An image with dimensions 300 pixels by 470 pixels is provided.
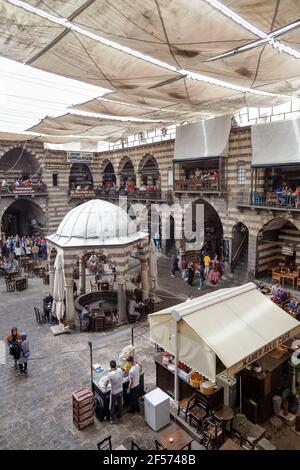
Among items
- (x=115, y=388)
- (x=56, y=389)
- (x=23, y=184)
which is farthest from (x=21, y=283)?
(x=115, y=388)

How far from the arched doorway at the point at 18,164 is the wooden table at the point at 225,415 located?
23999mm

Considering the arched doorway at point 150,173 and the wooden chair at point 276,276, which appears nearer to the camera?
the wooden chair at point 276,276

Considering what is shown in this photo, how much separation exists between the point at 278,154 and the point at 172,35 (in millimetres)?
10546

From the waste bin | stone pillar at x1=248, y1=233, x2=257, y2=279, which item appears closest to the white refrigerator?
the waste bin

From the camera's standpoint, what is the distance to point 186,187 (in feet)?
67.3

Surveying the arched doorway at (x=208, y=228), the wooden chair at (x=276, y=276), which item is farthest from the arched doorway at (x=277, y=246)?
the arched doorway at (x=208, y=228)

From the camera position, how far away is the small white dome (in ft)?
40.0

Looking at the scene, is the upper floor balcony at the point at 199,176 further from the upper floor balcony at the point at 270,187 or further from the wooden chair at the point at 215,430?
the wooden chair at the point at 215,430

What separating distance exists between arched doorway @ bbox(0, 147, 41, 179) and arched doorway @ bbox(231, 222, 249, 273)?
672 inches

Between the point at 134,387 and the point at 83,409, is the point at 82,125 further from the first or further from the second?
the point at 83,409

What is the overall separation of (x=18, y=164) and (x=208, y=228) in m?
16.7

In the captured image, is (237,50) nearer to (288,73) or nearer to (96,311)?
(288,73)

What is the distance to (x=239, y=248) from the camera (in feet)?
61.1

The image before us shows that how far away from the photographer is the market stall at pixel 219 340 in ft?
21.6
